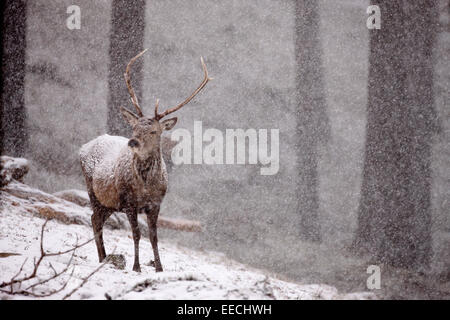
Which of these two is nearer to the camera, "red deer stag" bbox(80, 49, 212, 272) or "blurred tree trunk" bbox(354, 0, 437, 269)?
"red deer stag" bbox(80, 49, 212, 272)

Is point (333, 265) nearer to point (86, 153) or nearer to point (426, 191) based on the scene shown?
point (426, 191)

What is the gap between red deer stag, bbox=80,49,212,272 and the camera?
2361 mm

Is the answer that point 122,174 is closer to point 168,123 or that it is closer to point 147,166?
point 147,166

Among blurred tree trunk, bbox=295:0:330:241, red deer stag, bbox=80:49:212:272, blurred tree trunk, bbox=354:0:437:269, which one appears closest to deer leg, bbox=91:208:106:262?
red deer stag, bbox=80:49:212:272

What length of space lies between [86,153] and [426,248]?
102 inches

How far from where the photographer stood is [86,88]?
328cm

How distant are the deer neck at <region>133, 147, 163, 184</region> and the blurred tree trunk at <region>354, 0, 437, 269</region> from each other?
5.67ft

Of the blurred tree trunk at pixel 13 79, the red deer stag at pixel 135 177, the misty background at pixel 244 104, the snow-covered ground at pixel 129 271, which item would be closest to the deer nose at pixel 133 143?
the red deer stag at pixel 135 177

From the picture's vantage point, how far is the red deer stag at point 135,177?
2.36 metres

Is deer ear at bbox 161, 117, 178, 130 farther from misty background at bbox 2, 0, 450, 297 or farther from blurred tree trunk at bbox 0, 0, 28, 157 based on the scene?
blurred tree trunk at bbox 0, 0, 28, 157

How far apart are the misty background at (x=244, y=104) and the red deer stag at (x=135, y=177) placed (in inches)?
23.7
